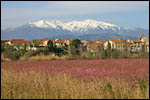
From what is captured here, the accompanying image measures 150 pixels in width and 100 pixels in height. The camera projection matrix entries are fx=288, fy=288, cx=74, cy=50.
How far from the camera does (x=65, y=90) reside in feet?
22.8

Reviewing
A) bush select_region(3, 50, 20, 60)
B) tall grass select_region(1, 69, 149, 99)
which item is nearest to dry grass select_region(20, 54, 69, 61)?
bush select_region(3, 50, 20, 60)

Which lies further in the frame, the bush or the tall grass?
the bush

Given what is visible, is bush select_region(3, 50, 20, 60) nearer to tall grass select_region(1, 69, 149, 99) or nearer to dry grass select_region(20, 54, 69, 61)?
dry grass select_region(20, 54, 69, 61)

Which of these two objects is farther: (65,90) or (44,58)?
(44,58)

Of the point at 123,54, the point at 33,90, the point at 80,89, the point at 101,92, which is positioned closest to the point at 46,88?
the point at 33,90

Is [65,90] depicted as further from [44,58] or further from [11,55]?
[11,55]

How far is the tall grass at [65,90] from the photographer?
6656 mm

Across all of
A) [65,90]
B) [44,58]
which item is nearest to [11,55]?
[44,58]

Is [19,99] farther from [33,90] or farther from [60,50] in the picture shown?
[60,50]

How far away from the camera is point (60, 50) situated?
3425cm

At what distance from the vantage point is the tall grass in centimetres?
666

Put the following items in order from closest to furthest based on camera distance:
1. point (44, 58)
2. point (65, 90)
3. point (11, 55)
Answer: point (65, 90), point (44, 58), point (11, 55)

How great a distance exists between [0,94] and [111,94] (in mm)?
2829

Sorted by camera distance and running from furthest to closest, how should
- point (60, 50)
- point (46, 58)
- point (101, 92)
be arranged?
point (60, 50), point (46, 58), point (101, 92)
